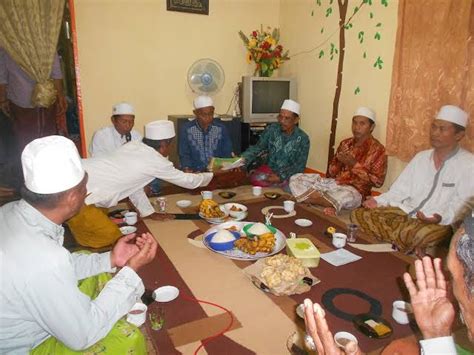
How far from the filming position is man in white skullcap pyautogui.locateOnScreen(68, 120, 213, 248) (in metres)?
2.48

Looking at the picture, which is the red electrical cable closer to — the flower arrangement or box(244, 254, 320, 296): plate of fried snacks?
box(244, 254, 320, 296): plate of fried snacks

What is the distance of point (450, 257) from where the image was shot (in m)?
0.99

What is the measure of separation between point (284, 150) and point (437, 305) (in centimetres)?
304

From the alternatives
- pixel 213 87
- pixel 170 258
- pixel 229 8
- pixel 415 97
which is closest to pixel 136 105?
pixel 213 87

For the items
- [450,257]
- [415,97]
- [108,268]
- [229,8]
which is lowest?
[108,268]

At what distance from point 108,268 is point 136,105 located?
11.6ft

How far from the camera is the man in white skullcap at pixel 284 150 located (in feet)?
13.1

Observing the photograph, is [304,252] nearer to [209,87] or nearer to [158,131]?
[158,131]

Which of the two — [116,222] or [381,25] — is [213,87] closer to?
[381,25]

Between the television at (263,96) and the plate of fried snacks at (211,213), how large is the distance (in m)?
2.43

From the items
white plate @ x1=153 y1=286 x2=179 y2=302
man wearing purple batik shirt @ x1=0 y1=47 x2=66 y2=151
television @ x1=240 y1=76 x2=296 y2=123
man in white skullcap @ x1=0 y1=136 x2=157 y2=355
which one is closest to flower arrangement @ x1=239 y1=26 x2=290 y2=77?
television @ x1=240 y1=76 x2=296 y2=123

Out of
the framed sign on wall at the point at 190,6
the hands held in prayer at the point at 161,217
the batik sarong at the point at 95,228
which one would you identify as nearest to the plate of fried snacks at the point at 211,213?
the hands held in prayer at the point at 161,217

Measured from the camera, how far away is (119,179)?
261cm

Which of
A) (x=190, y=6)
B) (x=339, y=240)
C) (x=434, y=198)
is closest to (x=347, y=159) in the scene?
(x=434, y=198)
